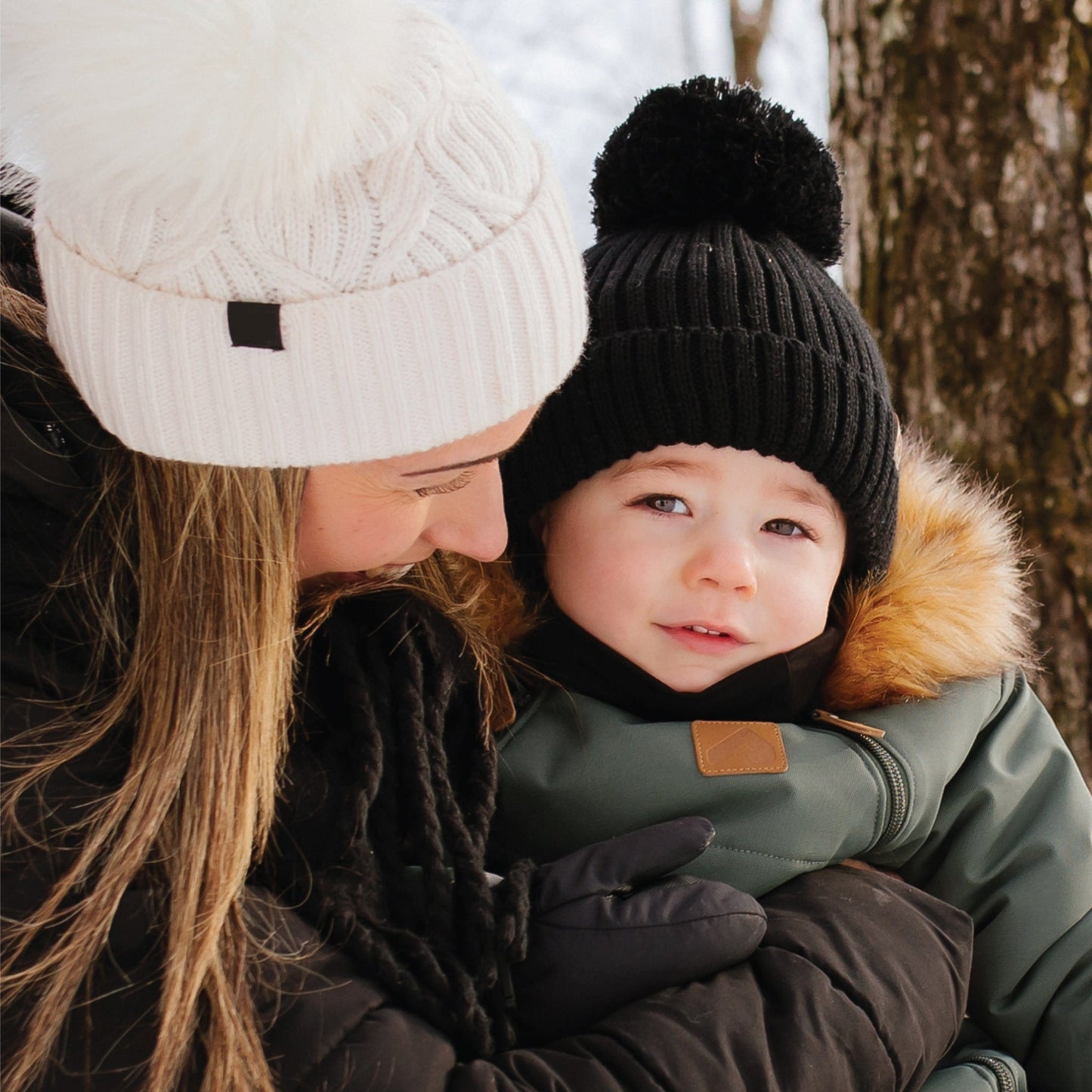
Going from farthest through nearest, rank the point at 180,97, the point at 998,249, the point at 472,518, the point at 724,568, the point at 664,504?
the point at 998,249, the point at 664,504, the point at 724,568, the point at 472,518, the point at 180,97

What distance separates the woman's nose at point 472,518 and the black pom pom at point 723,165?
0.68 m

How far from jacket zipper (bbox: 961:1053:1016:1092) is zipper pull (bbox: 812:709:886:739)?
0.50 metres

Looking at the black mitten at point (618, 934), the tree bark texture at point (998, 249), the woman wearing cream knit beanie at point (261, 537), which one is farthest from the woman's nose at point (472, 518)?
the tree bark texture at point (998, 249)

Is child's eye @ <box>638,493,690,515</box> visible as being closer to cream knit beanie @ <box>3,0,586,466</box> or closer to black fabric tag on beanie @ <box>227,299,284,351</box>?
cream knit beanie @ <box>3,0,586,466</box>

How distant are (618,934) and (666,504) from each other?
701mm

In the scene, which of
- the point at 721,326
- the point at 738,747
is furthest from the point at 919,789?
the point at 721,326

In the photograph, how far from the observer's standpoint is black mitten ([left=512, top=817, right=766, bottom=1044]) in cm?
150

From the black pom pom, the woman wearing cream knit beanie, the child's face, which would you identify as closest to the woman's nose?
the woman wearing cream knit beanie

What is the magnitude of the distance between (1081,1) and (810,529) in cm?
A: 147

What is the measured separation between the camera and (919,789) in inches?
75.8

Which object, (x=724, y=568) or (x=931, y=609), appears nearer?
(x=724, y=568)

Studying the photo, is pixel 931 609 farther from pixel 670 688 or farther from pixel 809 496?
pixel 670 688

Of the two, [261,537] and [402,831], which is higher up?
[261,537]

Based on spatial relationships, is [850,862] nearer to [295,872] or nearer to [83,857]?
[295,872]
